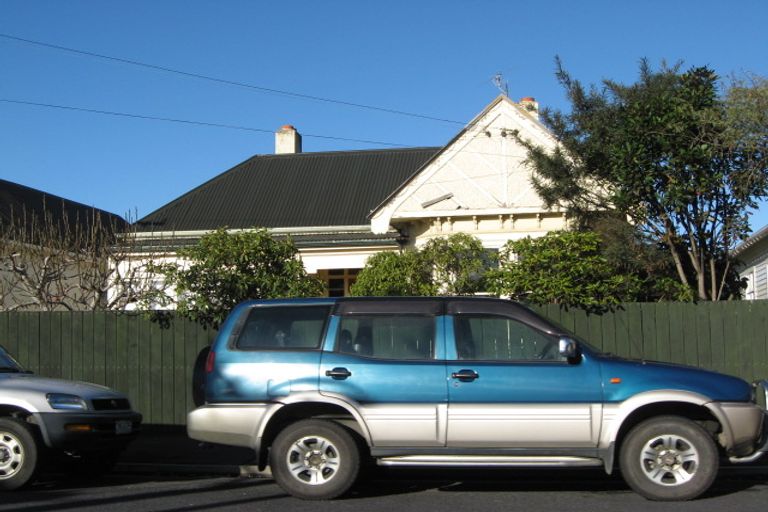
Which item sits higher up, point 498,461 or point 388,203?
point 388,203

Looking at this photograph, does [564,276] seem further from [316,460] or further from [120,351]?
[120,351]

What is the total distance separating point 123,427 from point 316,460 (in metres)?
2.46

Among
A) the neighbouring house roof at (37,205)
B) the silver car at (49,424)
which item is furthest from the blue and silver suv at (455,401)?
the neighbouring house roof at (37,205)

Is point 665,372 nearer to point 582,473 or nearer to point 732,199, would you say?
point 582,473

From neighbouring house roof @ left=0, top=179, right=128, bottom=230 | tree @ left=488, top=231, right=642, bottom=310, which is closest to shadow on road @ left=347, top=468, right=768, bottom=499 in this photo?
tree @ left=488, top=231, right=642, bottom=310

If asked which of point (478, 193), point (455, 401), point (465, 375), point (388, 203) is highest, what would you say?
point (478, 193)

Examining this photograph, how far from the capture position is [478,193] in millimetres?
19375

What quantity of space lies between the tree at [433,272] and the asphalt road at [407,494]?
4184 mm

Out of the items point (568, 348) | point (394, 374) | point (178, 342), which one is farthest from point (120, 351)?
point (568, 348)

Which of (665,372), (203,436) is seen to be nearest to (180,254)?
(203,436)

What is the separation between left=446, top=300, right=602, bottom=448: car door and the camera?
7664 millimetres

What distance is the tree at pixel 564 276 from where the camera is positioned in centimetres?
1205

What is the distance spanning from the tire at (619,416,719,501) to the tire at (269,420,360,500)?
96.0 inches

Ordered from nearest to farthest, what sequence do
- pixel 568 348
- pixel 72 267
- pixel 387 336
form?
pixel 568 348 → pixel 387 336 → pixel 72 267
